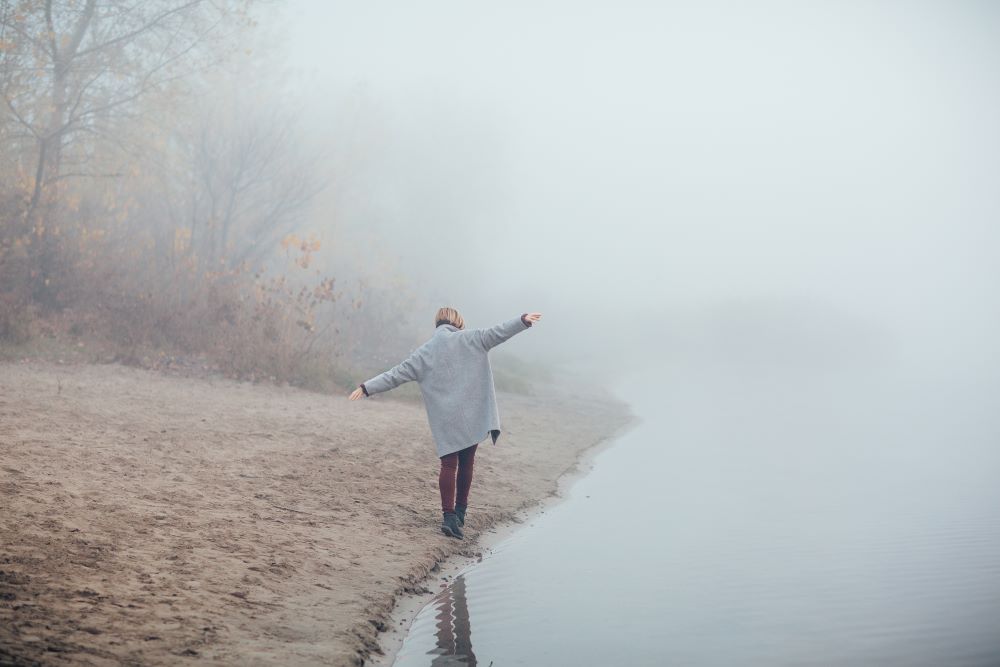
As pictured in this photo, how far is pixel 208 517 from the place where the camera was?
276 inches

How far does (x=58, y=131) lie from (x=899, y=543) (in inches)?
644

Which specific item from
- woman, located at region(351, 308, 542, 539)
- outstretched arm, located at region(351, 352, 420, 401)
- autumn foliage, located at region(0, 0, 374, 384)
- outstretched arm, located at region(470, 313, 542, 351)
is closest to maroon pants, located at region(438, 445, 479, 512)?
woman, located at region(351, 308, 542, 539)

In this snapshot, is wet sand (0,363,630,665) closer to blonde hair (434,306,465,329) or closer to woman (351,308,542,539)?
woman (351,308,542,539)

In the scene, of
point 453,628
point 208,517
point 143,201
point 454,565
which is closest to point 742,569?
point 454,565

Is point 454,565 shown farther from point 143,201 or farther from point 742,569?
point 143,201

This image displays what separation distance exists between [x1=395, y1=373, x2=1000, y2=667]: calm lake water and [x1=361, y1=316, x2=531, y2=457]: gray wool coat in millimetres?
1113

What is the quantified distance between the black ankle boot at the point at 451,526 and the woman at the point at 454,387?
0.12ft

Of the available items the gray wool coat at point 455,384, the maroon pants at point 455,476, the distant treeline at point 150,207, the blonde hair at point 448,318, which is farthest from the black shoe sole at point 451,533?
the distant treeline at point 150,207

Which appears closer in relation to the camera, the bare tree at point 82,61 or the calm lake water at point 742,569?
the calm lake water at point 742,569

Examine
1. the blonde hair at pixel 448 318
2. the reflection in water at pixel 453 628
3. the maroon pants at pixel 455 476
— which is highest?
the blonde hair at pixel 448 318

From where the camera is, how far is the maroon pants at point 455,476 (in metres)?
7.83

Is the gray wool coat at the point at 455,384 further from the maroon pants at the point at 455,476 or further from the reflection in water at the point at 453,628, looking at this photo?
the reflection in water at the point at 453,628

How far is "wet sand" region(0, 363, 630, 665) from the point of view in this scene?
474 cm

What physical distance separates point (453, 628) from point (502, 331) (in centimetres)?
258
